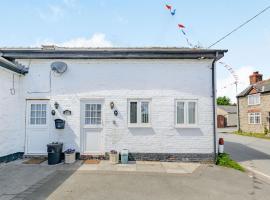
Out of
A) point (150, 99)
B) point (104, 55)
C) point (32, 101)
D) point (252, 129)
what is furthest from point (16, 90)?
point (252, 129)

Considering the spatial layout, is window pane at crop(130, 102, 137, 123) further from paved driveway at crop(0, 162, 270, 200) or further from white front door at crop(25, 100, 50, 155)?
white front door at crop(25, 100, 50, 155)

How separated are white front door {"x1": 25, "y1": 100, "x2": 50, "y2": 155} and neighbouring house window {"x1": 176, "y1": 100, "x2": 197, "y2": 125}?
221 inches

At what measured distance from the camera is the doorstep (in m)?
8.43

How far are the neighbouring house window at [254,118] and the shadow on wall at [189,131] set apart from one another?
23.2 metres

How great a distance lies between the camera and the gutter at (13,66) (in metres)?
8.68

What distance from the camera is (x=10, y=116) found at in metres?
9.57

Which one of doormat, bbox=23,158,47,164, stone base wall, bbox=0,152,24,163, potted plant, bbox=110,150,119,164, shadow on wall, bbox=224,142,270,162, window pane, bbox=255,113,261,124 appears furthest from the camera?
window pane, bbox=255,113,261,124

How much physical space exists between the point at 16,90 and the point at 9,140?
2.12 m

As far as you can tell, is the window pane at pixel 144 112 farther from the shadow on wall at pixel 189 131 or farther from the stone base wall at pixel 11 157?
the stone base wall at pixel 11 157

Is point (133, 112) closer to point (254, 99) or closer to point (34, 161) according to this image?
point (34, 161)

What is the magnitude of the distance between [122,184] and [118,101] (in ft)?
13.3

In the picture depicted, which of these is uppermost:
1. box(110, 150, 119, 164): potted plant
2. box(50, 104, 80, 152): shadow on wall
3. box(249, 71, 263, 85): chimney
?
box(249, 71, 263, 85): chimney

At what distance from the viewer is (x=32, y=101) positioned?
10.2 meters

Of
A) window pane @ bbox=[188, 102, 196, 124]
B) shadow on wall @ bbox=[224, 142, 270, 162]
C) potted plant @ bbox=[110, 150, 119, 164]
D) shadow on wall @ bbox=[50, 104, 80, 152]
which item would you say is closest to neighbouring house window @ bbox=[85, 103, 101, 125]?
shadow on wall @ bbox=[50, 104, 80, 152]
